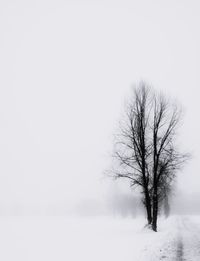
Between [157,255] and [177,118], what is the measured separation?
1542cm

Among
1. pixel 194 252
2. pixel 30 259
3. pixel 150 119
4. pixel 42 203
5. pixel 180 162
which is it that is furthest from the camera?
pixel 42 203

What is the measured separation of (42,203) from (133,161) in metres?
164

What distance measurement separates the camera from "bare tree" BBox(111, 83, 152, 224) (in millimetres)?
26062

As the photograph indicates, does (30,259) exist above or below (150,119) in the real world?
below

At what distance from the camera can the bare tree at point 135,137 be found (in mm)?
26062

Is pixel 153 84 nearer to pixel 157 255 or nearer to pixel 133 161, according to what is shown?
pixel 133 161

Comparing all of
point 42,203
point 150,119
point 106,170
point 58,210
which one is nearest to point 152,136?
point 150,119

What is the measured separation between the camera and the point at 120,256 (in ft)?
43.0

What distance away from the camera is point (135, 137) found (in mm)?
26641

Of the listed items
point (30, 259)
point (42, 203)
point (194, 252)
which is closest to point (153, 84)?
point (194, 252)

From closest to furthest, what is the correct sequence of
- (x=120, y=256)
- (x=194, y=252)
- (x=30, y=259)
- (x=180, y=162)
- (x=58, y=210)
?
1. (x=120, y=256)
2. (x=194, y=252)
3. (x=30, y=259)
4. (x=180, y=162)
5. (x=58, y=210)

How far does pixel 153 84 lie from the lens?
1086 inches

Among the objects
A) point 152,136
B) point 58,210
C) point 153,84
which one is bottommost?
point 58,210

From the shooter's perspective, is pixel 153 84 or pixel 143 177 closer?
pixel 143 177
